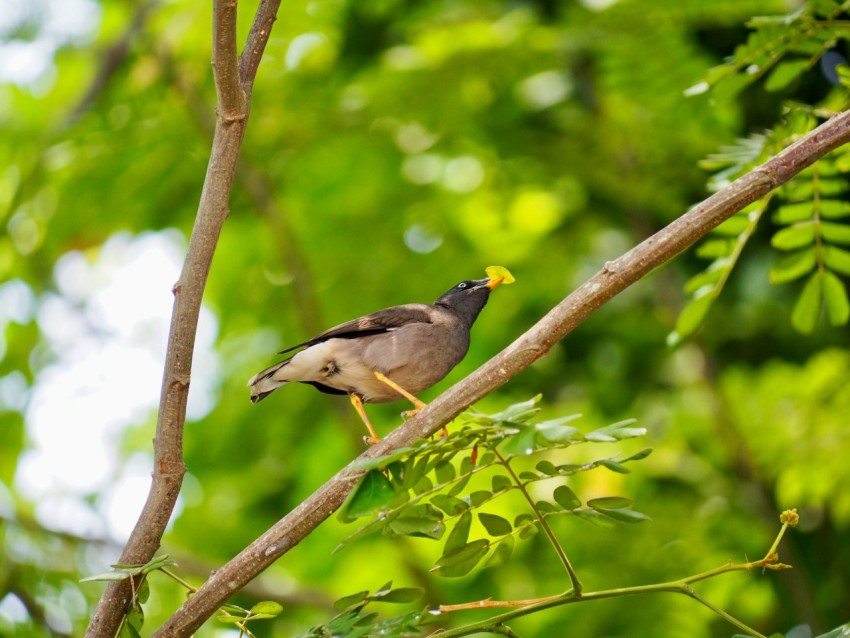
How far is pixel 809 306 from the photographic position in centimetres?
380

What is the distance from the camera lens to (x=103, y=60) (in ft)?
24.0

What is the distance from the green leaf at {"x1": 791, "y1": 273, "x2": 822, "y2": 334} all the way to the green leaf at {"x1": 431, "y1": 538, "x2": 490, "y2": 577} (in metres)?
1.78

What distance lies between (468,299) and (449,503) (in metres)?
2.14

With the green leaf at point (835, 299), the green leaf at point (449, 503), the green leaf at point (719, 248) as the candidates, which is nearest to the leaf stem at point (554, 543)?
the green leaf at point (449, 503)

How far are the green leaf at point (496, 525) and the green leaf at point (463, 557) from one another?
5 cm

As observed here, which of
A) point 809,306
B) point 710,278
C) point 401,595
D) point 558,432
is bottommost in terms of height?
point 809,306

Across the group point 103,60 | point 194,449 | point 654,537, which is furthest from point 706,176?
point 103,60

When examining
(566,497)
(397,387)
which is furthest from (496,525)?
(397,387)

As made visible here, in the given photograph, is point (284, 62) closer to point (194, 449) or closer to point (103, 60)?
point (103, 60)

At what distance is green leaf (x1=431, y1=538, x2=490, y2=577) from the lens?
107 inches

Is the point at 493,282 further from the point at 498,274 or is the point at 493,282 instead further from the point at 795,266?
the point at 795,266

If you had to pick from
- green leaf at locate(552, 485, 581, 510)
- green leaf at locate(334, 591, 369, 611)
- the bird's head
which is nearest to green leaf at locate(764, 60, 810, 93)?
the bird's head

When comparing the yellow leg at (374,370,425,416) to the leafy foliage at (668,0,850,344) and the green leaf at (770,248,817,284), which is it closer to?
the leafy foliage at (668,0,850,344)

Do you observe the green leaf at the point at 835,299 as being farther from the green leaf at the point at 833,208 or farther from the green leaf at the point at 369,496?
the green leaf at the point at 369,496
